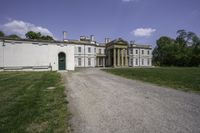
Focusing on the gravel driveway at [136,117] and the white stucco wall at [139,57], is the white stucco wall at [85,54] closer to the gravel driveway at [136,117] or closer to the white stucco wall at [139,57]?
the white stucco wall at [139,57]

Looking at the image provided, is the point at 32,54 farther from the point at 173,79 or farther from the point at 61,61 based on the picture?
the point at 173,79

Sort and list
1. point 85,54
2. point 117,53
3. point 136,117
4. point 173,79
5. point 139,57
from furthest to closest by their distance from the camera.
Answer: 1. point 139,57
2. point 117,53
3. point 85,54
4. point 173,79
5. point 136,117

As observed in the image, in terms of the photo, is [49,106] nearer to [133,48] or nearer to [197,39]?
[133,48]

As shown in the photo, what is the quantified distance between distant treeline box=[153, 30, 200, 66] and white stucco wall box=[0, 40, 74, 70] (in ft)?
158

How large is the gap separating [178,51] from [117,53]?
27.7m

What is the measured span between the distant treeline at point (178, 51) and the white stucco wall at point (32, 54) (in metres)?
48.2

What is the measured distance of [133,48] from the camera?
5119 centimetres

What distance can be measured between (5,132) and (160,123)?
3.49m

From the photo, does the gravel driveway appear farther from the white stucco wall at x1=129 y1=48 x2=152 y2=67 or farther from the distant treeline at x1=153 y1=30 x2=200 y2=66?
the distant treeline at x1=153 y1=30 x2=200 y2=66

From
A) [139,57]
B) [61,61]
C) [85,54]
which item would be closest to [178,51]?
[139,57]

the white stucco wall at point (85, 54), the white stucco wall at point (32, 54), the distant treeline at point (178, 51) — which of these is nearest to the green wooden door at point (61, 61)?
the white stucco wall at point (32, 54)

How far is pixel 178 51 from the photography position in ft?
188

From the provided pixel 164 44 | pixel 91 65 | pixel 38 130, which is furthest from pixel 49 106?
pixel 164 44

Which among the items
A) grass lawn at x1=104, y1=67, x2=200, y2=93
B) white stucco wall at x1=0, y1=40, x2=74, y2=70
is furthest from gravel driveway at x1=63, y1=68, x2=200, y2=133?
white stucco wall at x1=0, y1=40, x2=74, y2=70
